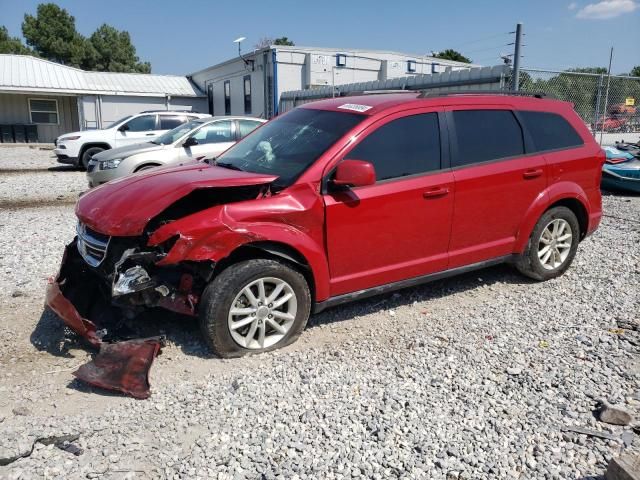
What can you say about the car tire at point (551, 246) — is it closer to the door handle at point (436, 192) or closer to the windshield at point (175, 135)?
the door handle at point (436, 192)

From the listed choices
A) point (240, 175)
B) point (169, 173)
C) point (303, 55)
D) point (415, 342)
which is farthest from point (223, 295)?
point (303, 55)

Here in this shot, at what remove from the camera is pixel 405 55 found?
84.9 feet

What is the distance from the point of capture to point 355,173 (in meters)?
3.74

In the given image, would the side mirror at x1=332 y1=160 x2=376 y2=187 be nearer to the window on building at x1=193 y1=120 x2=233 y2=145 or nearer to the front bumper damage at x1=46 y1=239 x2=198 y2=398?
the front bumper damage at x1=46 y1=239 x2=198 y2=398

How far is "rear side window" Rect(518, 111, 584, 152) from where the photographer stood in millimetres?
5082

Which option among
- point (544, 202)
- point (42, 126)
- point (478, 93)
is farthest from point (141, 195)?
point (42, 126)

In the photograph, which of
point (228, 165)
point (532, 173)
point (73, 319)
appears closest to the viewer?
point (73, 319)

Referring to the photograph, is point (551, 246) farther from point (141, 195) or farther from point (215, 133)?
point (215, 133)

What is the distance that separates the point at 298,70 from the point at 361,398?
21.5 m

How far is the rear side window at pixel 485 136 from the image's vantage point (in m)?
4.57

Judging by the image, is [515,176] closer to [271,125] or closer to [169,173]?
[271,125]

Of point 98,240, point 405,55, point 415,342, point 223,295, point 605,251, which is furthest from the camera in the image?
point 405,55

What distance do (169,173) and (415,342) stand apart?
97.2 inches

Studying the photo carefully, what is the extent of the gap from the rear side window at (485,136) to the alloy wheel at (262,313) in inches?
76.7
